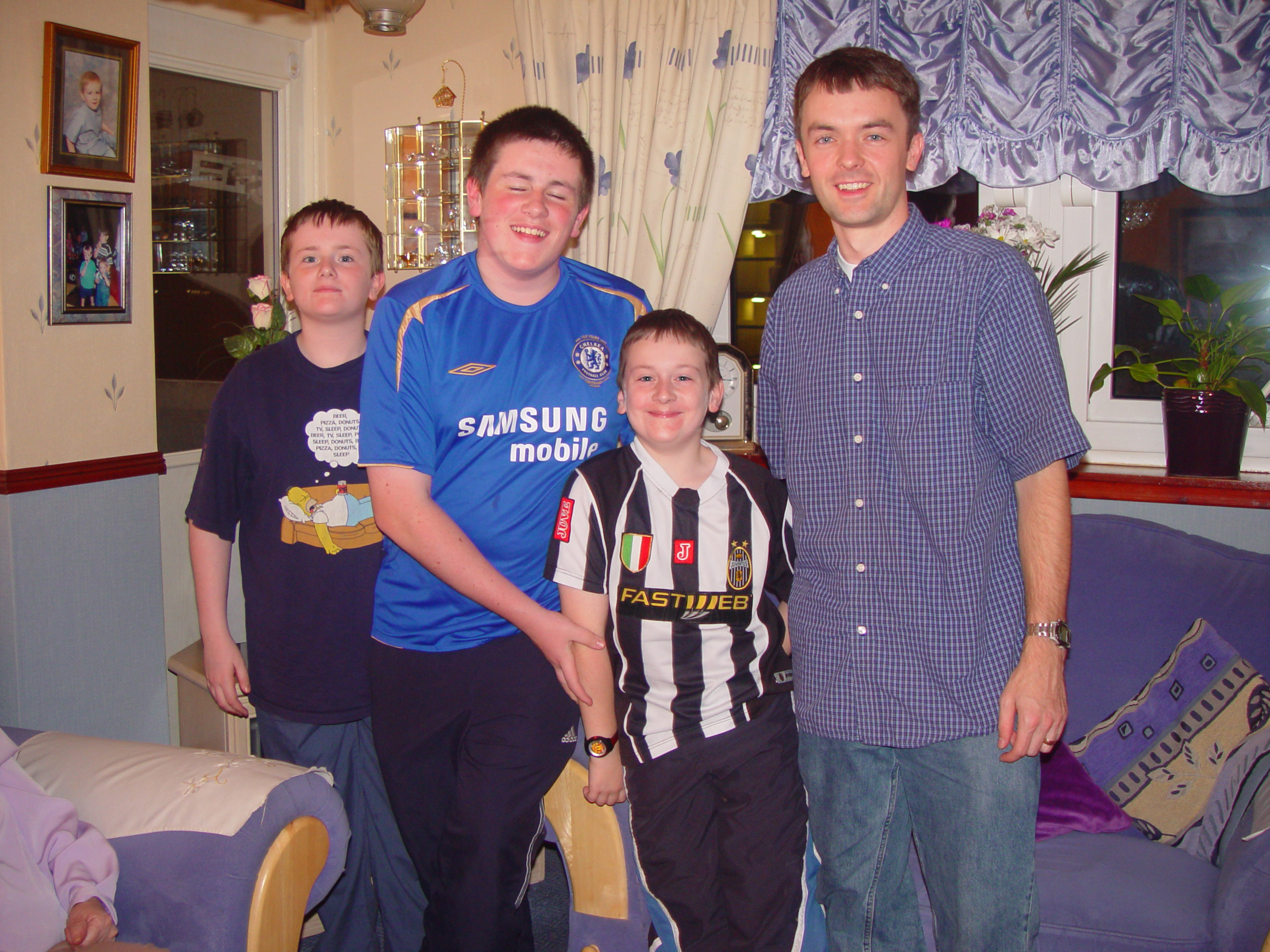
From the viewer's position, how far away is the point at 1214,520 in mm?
2379

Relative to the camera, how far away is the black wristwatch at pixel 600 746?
1.54 m

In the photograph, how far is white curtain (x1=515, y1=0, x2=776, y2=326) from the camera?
2656mm

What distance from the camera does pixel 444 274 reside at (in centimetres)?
154

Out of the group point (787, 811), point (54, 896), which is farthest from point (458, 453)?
point (54, 896)

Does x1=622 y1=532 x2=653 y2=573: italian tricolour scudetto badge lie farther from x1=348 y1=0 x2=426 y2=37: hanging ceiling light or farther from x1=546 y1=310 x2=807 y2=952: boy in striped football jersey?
x1=348 y1=0 x2=426 y2=37: hanging ceiling light

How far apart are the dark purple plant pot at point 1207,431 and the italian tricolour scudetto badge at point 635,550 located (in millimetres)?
1591

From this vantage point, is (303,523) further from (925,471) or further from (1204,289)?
(1204,289)

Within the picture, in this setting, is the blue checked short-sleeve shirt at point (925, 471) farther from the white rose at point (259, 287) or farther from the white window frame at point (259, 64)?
the white window frame at point (259, 64)

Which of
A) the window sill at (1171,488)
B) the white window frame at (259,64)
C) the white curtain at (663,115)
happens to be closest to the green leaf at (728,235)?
the white curtain at (663,115)

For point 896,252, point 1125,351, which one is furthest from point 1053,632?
point 1125,351

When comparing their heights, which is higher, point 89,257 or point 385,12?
point 385,12

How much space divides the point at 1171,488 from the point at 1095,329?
0.53m

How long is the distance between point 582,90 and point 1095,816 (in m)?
2.26

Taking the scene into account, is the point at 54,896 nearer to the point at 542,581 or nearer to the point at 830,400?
the point at 542,581
